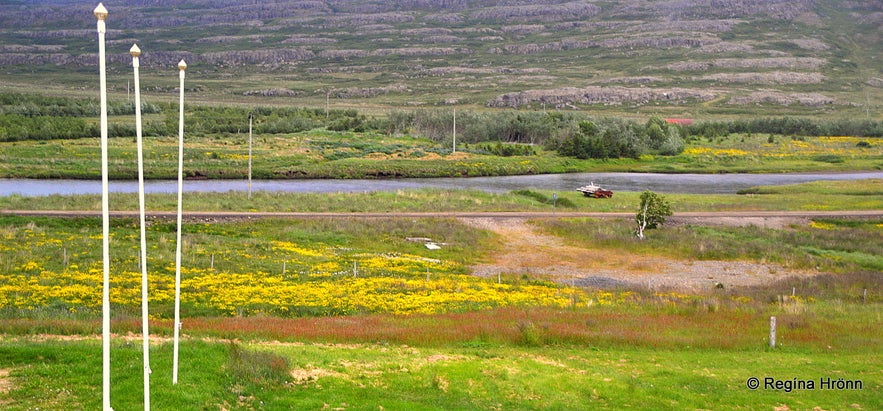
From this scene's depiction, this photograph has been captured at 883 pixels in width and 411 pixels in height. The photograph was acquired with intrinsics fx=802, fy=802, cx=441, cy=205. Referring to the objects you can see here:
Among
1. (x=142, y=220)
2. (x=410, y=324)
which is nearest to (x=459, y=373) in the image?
(x=410, y=324)

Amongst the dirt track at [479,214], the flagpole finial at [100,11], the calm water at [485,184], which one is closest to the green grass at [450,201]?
the dirt track at [479,214]

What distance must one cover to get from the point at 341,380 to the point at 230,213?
3619cm

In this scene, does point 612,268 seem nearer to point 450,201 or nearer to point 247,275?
point 247,275

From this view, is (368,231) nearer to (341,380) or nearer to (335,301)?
(335,301)

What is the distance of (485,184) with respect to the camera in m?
83.8

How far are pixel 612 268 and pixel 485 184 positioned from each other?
40967 mm

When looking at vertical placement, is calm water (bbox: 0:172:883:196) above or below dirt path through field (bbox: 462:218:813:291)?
above

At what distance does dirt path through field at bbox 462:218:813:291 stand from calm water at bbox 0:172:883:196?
30.9 meters

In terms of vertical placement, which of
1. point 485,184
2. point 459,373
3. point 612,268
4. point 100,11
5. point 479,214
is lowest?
point 612,268

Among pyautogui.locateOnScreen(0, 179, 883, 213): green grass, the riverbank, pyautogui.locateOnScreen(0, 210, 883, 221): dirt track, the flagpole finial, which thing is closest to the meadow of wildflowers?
pyautogui.locateOnScreen(0, 210, 883, 221): dirt track

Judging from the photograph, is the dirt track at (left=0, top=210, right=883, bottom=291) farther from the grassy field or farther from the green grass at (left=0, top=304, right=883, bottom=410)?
the green grass at (left=0, top=304, right=883, bottom=410)

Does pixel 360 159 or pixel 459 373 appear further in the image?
pixel 360 159

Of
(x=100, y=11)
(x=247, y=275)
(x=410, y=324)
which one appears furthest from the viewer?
(x=247, y=275)

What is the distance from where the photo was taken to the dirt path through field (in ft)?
130
